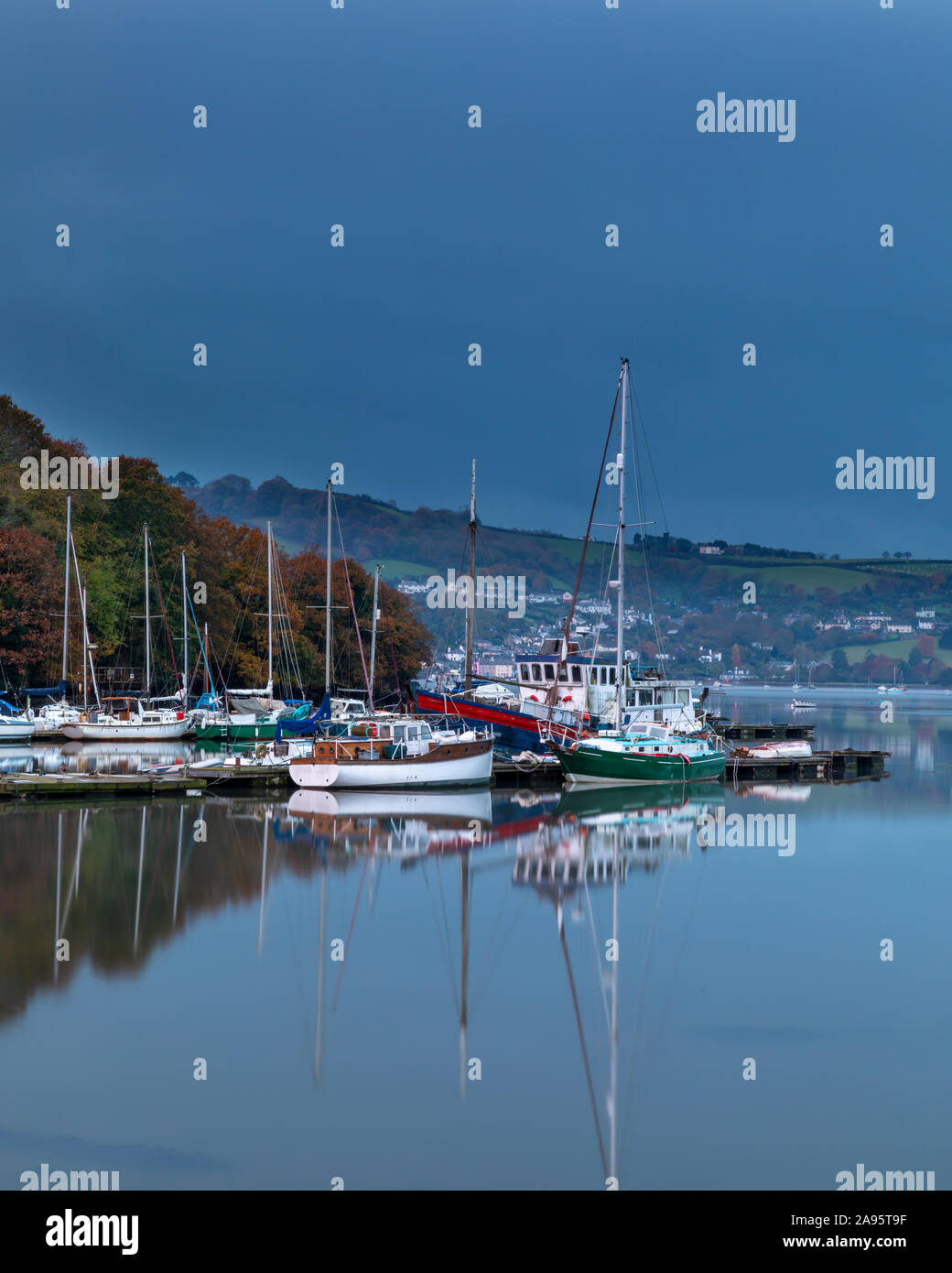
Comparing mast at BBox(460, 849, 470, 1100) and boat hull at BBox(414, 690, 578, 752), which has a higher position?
boat hull at BBox(414, 690, 578, 752)

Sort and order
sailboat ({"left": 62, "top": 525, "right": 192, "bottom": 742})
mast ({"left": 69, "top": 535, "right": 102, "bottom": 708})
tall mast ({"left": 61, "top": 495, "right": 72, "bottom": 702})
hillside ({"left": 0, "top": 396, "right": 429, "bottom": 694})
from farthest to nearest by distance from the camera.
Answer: hillside ({"left": 0, "top": 396, "right": 429, "bottom": 694}) → mast ({"left": 69, "top": 535, "right": 102, "bottom": 708}) → tall mast ({"left": 61, "top": 495, "right": 72, "bottom": 702}) → sailboat ({"left": 62, "top": 525, "right": 192, "bottom": 742})

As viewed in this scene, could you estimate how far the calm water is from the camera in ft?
45.7

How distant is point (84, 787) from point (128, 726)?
26.6m

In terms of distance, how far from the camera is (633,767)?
46156 mm

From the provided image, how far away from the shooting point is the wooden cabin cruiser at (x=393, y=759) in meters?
40.0

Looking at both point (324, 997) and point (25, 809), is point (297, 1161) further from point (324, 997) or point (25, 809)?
point (25, 809)

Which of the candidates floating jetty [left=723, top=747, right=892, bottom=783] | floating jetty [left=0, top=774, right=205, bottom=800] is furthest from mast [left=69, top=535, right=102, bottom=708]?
floating jetty [left=723, top=747, right=892, bottom=783]

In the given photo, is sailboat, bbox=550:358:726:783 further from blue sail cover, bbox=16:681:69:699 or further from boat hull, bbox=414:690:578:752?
blue sail cover, bbox=16:681:69:699

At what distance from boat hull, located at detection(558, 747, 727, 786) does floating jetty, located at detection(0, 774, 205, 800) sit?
1335 centimetres

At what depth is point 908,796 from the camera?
4841cm

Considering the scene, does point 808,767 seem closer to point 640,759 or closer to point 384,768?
point 640,759

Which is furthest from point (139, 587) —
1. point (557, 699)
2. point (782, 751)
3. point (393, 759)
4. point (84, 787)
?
point (84, 787)

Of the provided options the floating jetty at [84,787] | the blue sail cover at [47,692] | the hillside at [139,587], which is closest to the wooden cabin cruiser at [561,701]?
the floating jetty at [84,787]
